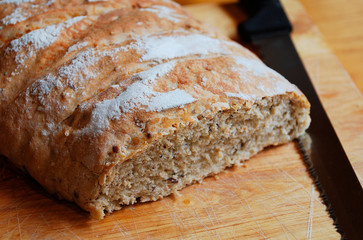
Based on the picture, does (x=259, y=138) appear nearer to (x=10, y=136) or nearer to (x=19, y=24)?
(x=10, y=136)

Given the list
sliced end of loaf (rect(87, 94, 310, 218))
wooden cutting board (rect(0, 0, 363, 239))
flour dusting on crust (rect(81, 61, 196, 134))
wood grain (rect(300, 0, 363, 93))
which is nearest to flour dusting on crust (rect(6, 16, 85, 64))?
flour dusting on crust (rect(81, 61, 196, 134))

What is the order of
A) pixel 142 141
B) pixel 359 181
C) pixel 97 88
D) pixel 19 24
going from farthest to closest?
pixel 19 24, pixel 359 181, pixel 97 88, pixel 142 141

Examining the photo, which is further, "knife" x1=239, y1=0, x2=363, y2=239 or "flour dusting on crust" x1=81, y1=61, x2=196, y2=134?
"knife" x1=239, y1=0, x2=363, y2=239

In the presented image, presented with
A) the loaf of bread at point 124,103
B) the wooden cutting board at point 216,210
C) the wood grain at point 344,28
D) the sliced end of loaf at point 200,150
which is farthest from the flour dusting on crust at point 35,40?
the wood grain at point 344,28

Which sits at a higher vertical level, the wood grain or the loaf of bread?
the loaf of bread

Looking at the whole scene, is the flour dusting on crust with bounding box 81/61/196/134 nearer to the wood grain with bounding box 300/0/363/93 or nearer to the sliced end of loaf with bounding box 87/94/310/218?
the sliced end of loaf with bounding box 87/94/310/218

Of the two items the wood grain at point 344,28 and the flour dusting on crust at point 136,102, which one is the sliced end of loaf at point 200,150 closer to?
the flour dusting on crust at point 136,102

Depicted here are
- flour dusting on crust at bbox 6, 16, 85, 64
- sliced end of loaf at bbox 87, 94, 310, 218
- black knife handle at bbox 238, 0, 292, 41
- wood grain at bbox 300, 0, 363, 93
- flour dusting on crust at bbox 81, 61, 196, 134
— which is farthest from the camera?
wood grain at bbox 300, 0, 363, 93

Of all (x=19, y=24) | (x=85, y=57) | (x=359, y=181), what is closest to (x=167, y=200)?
(x=85, y=57)
